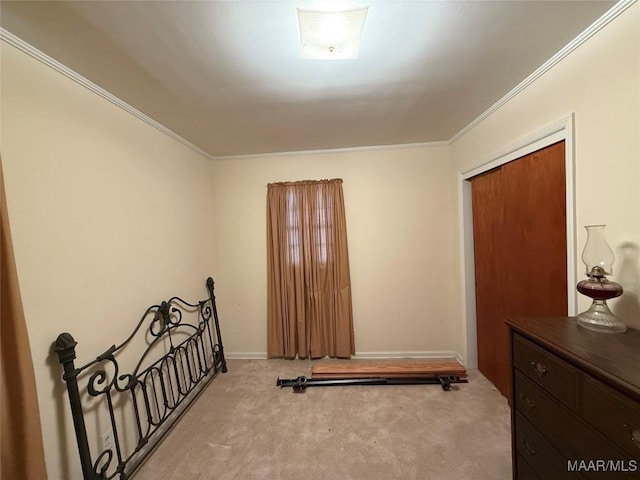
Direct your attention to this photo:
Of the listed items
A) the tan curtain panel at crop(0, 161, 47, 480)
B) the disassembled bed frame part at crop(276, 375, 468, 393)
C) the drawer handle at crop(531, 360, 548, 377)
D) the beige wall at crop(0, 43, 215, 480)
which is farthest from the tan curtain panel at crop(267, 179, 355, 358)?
the tan curtain panel at crop(0, 161, 47, 480)

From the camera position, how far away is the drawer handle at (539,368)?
1.02 m

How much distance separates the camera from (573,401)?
0.89 m

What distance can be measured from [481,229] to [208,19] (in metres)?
2.57

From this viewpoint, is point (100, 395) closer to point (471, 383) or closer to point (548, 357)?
point (548, 357)

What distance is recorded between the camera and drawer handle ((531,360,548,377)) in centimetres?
102

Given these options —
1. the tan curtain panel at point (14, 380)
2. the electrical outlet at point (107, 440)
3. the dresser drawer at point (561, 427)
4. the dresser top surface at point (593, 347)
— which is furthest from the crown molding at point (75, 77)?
→ the dresser drawer at point (561, 427)

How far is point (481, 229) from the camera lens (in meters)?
2.35

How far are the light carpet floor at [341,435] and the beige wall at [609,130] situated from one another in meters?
1.19

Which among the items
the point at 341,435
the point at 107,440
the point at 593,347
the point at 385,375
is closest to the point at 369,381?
the point at 385,375

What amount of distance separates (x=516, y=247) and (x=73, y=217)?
2.89m

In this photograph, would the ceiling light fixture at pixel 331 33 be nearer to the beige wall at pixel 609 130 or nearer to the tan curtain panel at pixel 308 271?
the beige wall at pixel 609 130

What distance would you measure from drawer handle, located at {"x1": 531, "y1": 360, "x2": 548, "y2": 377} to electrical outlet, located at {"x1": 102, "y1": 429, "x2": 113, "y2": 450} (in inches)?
91.8

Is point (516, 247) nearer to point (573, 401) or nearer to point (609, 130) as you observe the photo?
point (609, 130)

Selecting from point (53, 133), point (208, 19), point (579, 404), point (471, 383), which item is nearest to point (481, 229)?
point (471, 383)
